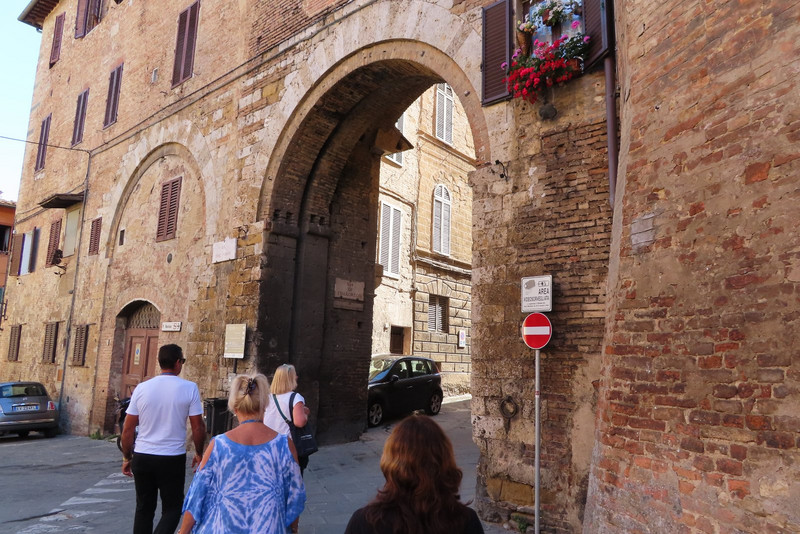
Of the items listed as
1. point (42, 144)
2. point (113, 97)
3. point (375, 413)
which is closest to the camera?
point (375, 413)

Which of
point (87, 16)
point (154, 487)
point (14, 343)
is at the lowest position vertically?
point (154, 487)

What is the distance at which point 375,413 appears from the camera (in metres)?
11.7

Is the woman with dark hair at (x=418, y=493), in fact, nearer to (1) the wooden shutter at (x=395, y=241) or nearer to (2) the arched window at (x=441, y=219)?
(1) the wooden shutter at (x=395, y=241)

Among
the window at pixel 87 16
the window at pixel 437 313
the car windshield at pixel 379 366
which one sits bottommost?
the car windshield at pixel 379 366

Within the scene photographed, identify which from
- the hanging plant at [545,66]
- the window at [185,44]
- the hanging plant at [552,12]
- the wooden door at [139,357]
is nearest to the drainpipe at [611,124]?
the hanging plant at [545,66]

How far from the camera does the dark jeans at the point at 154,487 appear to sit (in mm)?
4051

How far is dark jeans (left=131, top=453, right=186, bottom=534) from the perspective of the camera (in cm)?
405

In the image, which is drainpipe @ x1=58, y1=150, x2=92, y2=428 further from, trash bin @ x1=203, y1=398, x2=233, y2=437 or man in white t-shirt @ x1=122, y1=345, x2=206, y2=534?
man in white t-shirt @ x1=122, y1=345, x2=206, y2=534

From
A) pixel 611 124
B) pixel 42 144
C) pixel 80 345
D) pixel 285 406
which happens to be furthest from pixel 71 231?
pixel 611 124

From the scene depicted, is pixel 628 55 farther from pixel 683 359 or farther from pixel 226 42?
pixel 226 42

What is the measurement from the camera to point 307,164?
9836 millimetres

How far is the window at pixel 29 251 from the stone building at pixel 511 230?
393 centimetres

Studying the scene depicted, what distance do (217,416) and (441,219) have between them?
34.6ft

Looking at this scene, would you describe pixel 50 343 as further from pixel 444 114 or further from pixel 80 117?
pixel 444 114
